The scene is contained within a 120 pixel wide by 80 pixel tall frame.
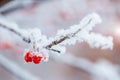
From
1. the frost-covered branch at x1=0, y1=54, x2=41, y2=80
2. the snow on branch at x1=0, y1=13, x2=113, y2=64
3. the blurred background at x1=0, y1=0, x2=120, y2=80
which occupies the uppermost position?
the blurred background at x1=0, y1=0, x2=120, y2=80

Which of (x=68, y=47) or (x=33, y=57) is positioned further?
(x=68, y=47)

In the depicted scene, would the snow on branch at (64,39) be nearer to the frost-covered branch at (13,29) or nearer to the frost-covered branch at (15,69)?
the frost-covered branch at (13,29)

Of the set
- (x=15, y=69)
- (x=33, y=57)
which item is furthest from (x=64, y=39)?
(x=15, y=69)

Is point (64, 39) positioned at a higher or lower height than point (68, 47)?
lower

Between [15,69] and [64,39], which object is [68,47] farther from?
[64,39]

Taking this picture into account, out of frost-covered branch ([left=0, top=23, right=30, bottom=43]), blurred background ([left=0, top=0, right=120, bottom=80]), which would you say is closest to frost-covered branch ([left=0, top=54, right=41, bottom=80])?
blurred background ([left=0, top=0, right=120, bottom=80])

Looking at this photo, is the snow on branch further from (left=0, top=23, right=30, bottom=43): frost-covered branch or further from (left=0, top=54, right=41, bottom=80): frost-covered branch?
(left=0, top=54, right=41, bottom=80): frost-covered branch

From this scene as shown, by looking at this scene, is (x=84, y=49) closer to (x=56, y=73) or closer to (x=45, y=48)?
(x=56, y=73)
